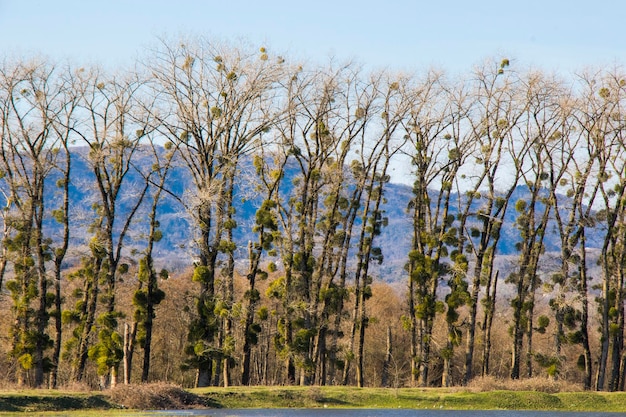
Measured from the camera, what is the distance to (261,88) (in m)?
54.3

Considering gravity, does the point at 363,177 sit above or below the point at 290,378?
above

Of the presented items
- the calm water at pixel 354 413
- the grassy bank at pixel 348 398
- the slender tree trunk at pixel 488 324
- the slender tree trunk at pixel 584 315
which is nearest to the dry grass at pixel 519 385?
the grassy bank at pixel 348 398

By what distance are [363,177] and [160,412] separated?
26.0 metres

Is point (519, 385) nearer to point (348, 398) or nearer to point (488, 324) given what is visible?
point (348, 398)

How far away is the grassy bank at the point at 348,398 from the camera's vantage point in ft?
132

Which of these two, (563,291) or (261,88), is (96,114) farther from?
(563,291)

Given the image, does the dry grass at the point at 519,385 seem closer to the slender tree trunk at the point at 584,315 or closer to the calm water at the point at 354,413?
the calm water at the point at 354,413

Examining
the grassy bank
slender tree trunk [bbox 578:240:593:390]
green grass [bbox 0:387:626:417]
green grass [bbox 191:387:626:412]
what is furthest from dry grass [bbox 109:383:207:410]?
slender tree trunk [bbox 578:240:593:390]

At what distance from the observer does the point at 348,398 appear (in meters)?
45.8

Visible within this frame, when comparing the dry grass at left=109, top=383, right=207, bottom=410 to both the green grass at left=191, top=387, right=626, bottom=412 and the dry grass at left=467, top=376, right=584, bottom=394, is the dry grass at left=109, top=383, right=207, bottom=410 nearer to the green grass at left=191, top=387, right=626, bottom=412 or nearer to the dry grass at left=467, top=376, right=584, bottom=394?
the green grass at left=191, top=387, right=626, bottom=412

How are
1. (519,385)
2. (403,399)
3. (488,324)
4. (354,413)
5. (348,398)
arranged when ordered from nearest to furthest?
(354,413)
(348,398)
(403,399)
(519,385)
(488,324)

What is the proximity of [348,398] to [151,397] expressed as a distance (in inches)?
415

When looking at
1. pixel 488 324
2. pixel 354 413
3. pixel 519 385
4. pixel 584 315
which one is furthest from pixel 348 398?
pixel 584 315

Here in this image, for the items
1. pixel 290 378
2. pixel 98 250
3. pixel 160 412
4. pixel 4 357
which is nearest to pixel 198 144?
pixel 98 250
